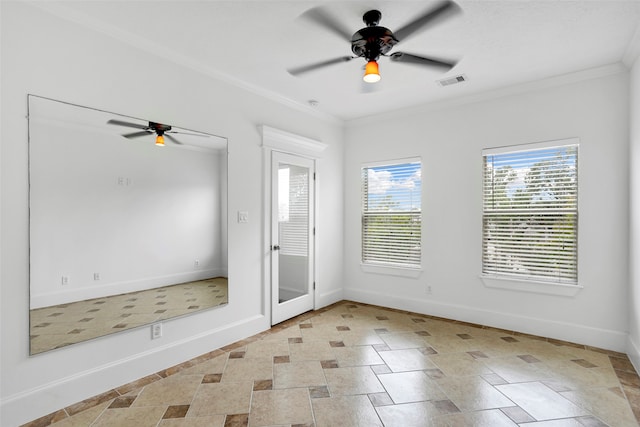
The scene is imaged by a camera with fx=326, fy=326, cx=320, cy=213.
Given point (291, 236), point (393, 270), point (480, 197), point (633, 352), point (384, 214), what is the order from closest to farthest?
1. point (633, 352)
2. point (480, 197)
3. point (291, 236)
4. point (393, 270)
5. point (384, 214)

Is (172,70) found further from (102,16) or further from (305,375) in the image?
(305,375)

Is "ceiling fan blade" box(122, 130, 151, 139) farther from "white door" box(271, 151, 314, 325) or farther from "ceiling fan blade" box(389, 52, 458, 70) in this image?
"ceiling fan blade" box(389, 52, 458, 70)

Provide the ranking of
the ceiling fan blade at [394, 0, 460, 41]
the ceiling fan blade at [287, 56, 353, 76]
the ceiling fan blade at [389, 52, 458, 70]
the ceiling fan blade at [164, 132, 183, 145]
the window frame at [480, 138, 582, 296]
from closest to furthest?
the ceiling fan blade at [394, 0, 460, 41] < the ceiling fan blade at [389, 52, 458, 70] < the ceiling fan blade at [287, 56, 353, 76] < the ceiling fan blade at [164, 132, 183, 145] < the window frame at [480, 138, 582, 296]

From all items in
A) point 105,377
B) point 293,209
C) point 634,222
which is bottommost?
point 105,377

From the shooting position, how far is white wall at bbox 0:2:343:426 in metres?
2.16

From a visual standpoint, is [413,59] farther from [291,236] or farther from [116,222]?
[116,222]

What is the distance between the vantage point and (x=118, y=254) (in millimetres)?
2660

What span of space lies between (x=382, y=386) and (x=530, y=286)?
7.42 feet

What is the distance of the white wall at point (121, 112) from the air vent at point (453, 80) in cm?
196

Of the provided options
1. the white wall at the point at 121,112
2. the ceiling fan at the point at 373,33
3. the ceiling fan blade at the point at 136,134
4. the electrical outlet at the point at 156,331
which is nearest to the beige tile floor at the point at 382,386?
the white wall at the point at 121,112

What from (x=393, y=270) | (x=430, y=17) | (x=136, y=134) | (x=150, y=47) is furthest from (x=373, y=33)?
(x=393, y=270)

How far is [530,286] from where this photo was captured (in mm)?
3729

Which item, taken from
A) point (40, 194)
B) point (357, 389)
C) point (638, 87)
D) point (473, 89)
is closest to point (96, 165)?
point (40, 194)

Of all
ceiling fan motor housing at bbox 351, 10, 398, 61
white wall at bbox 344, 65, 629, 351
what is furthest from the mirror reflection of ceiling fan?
white wall at bbox 344, 65, 629, 351
